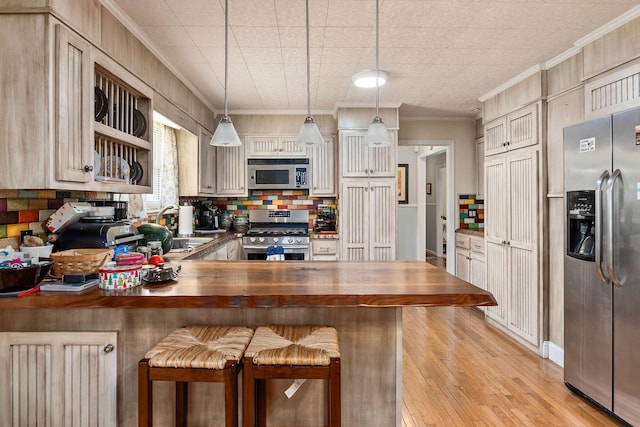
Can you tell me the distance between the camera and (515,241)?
11.7 feet

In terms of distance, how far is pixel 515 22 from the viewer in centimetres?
244

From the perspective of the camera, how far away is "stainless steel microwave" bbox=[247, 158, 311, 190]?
15.4 feet

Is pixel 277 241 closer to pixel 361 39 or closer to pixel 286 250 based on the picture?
pixel 286 250

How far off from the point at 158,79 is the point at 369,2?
1680 millimetres

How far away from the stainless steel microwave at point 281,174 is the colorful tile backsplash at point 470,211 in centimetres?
206

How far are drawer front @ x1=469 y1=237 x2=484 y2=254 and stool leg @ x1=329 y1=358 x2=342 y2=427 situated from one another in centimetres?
338

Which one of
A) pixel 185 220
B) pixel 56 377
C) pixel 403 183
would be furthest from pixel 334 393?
pixel 403 183

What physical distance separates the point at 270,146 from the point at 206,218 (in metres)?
1.18

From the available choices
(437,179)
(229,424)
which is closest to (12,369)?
(229,424)

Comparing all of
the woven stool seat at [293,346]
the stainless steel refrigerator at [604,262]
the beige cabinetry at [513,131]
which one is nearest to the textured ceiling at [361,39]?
the beige cabinetry at [513,131]

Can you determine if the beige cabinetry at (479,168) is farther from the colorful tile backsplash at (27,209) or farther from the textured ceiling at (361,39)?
the colorful tile backsplash at (27,209)

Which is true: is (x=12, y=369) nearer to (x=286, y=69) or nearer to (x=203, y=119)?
(x=286, y=69)

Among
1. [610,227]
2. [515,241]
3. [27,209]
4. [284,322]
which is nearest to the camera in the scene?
[284,322]

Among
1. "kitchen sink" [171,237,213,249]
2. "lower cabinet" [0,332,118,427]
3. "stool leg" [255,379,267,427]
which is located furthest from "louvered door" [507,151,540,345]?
"lower cabinet" [0,332,118,427]
